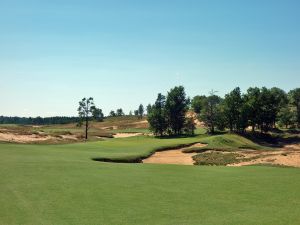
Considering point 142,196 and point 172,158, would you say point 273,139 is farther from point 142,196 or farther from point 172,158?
point 142,196

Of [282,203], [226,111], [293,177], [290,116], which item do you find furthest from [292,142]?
[282,203]

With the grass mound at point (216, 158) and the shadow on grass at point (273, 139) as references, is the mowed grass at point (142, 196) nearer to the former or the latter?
the grass mound at point (216, 158)

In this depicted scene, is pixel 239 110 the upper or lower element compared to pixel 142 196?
upper

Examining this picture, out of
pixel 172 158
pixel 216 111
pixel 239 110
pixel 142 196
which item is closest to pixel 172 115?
pixel 216 111

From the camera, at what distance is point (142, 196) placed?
21.8 m

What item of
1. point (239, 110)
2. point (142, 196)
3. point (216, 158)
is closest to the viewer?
point (142, 196)

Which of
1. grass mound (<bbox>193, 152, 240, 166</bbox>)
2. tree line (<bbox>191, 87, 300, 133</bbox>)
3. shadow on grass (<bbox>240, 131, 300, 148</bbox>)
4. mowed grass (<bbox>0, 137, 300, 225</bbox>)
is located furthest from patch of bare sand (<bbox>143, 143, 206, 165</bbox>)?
tree line (<bbox>191, 87, 300, 133</bbox>)

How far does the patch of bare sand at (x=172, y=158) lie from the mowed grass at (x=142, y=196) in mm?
14298

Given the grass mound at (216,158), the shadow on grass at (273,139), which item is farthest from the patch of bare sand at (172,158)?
the shadow on grass at (273,139)

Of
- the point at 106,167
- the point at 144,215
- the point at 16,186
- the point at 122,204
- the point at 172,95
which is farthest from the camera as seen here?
the point at 172,95

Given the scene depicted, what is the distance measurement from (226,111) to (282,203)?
79.0 metres

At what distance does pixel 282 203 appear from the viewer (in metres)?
20.7

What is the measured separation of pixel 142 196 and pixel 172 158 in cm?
2963

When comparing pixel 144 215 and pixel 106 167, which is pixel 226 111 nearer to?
pixel 106 167
